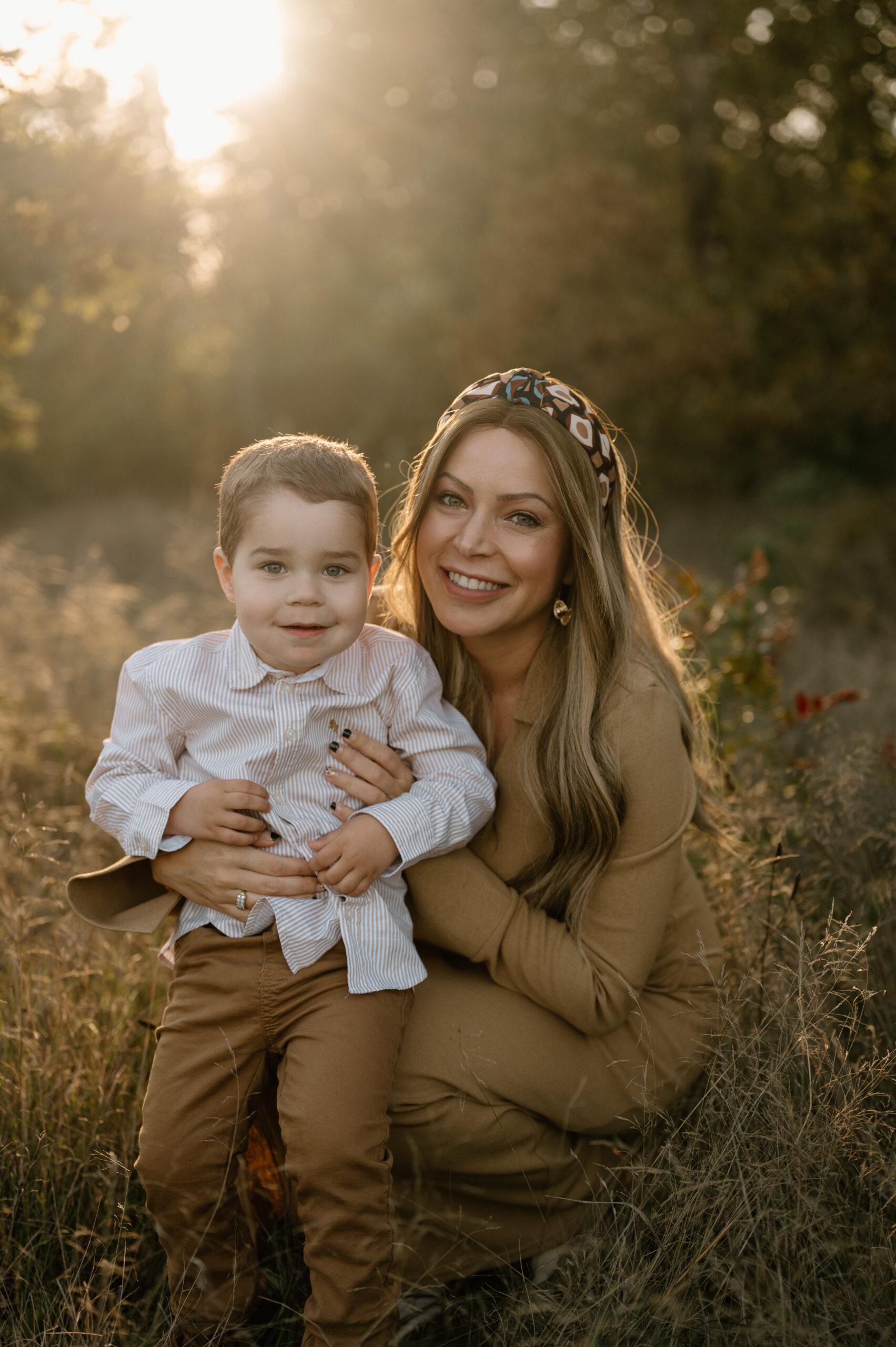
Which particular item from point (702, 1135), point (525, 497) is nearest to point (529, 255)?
point (525, 497)

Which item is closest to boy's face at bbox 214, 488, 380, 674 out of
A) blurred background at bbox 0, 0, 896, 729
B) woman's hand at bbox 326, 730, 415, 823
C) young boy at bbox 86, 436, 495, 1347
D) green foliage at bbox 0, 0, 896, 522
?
young boy at bbox 86, 436, 495, 1347

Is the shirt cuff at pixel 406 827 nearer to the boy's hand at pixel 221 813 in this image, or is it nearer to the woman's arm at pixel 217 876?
the woman's arm at pixel 217 876

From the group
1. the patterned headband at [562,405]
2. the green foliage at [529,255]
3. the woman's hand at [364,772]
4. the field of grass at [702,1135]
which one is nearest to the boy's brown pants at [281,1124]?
the field of grass at [702,1135]

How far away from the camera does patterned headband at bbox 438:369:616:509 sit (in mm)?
2236

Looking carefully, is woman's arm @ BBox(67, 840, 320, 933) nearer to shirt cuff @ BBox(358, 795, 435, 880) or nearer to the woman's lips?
shirt cuff @ BBox(358, 795, 435, 880)

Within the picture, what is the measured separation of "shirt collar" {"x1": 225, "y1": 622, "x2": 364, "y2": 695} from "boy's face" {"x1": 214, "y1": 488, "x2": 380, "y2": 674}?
33 mm

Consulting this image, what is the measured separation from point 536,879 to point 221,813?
817 mm

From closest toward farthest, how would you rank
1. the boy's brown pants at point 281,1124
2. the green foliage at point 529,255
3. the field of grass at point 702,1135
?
the field of grass at point 702,1135 < the boy's brown pants at point 281,1124 < the green foliage at point 529,255

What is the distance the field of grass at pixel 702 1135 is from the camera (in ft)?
5.49

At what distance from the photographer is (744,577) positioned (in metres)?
4.14

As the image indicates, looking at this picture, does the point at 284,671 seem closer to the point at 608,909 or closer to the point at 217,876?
the point at 217,876

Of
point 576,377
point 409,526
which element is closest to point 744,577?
point 409,526

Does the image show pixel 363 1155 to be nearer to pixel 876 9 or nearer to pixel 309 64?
pixel 876 9

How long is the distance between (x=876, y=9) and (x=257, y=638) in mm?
13015
